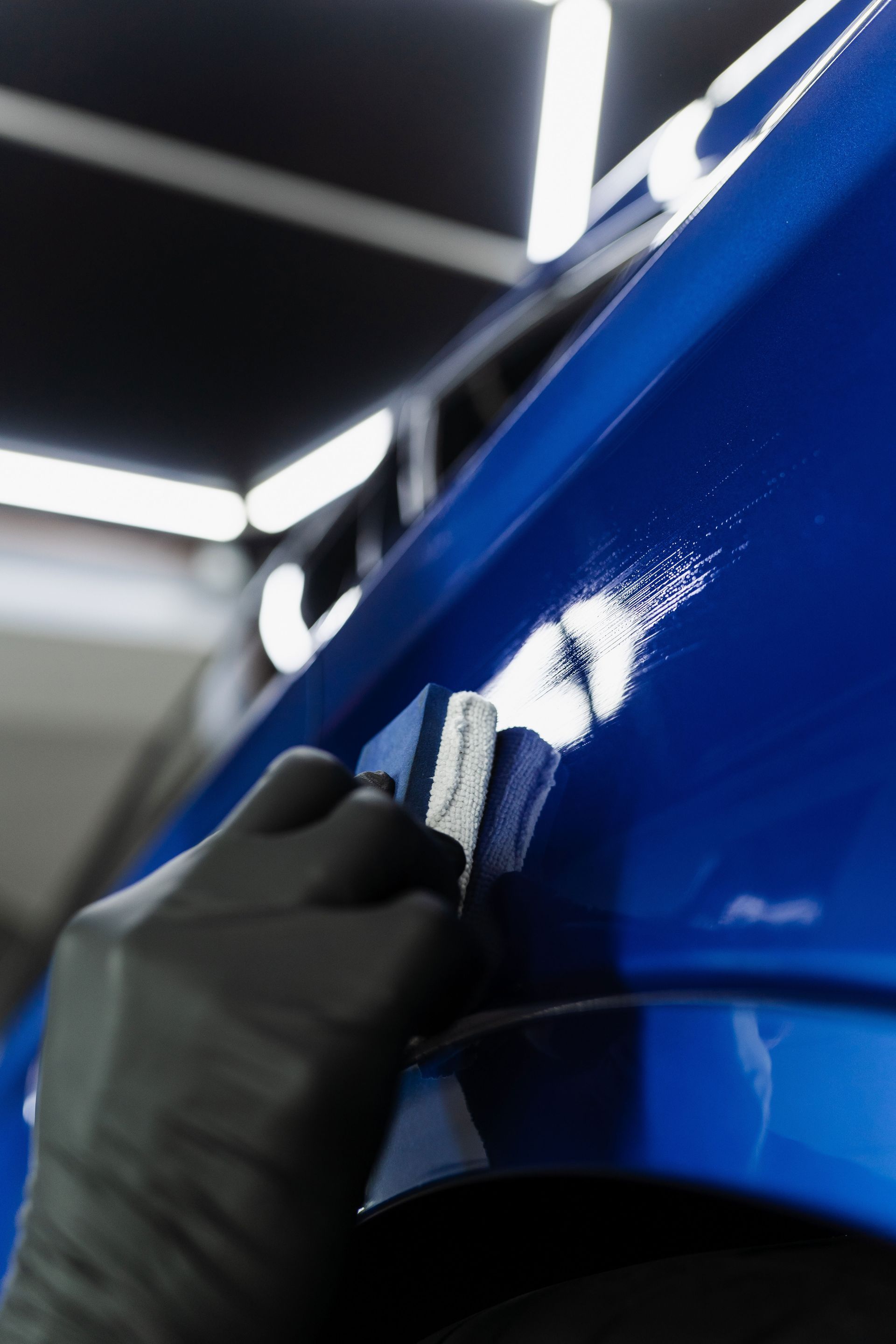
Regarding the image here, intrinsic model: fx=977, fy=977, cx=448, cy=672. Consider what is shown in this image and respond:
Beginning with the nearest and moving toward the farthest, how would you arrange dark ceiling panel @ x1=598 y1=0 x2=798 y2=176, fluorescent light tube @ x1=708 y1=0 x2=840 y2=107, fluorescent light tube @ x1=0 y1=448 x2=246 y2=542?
1. fluorescent light tube @ x1=708 y1=0 x2=840 y2=107
2. dark ceiling panel @ x1=598 y1=0 x2=798 y2=176
3. fluorescent light tube @ x1=0 y1=448 x2=246 y2=542

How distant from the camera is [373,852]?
19.4 inches

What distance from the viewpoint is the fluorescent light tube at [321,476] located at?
7.22 feet

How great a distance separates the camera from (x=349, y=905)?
0.49 meters

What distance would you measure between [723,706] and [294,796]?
248mm

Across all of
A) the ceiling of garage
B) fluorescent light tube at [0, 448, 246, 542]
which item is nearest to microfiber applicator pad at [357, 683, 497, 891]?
the ceiling of garage

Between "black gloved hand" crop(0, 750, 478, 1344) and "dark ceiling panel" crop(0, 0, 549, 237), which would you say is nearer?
"black gloved hand" crop(0, 750, 478, 1344)

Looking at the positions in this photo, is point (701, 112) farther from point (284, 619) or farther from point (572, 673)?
point (284, 619)

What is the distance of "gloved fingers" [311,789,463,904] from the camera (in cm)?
49

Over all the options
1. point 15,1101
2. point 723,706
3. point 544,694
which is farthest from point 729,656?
point 15,1101

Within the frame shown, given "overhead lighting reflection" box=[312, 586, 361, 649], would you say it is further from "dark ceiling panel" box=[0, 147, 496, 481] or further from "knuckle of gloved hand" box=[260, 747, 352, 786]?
"dark ceiling panel" box=[0, 147, 496, 481]

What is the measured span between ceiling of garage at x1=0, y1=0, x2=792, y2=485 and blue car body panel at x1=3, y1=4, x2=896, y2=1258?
4.42ft

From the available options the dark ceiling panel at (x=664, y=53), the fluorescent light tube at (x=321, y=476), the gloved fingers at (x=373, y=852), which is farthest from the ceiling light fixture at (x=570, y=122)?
the gloved fingers at (x=373, y=852)

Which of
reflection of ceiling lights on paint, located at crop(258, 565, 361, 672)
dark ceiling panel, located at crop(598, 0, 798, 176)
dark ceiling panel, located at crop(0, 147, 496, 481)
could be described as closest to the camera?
dark ceiling panel, located at crop(598, 0, 798, 176)

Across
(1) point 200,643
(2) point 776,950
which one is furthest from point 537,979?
(1) point 200,643
